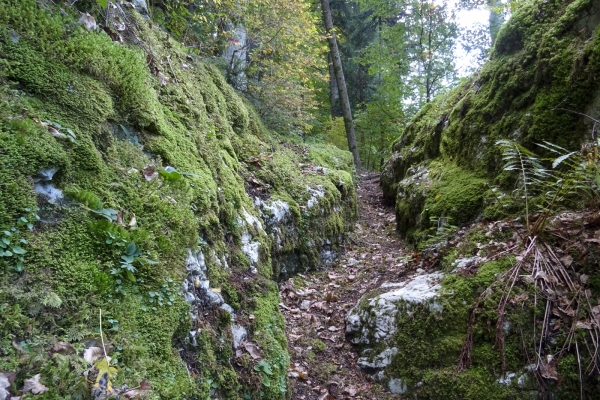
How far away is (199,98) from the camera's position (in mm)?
5168

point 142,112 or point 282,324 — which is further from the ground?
point 142,112

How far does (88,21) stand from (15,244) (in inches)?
101

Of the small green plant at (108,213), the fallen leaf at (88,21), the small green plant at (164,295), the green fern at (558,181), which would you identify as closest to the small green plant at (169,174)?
the small green plant at (108,213)

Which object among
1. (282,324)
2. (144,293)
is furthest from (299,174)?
(144,293)

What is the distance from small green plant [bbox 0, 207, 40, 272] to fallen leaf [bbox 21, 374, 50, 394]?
555 millimetres

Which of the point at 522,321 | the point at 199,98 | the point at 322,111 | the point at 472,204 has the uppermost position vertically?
the point at 322,111

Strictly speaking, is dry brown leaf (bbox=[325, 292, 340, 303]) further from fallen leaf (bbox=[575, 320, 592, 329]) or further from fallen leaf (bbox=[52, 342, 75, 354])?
fallen leaf (bbox=[52, 342, 75, 354])

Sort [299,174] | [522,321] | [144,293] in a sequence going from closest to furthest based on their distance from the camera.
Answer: [144,293] < [522,321] < [299,174]

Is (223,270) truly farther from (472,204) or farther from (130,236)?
(472,204)

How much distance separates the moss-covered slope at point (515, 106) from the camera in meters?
4.13

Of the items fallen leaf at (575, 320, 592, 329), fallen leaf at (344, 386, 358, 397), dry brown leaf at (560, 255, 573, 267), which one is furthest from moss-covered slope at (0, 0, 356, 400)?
dry brown leaf at (560, 255, 573, 267)

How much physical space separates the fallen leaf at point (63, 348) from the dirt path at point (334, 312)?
2076 mm

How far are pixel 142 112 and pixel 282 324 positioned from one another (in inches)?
98.0

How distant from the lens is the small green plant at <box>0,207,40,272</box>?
168cm
